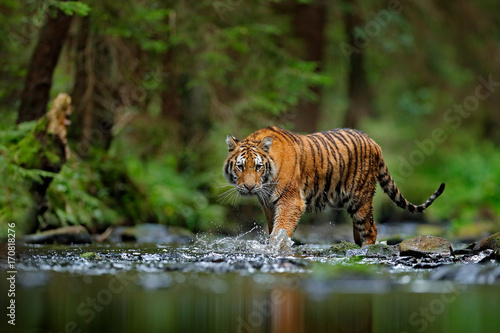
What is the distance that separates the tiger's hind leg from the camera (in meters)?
8.72

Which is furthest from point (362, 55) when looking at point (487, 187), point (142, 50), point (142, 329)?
point (142, 329)

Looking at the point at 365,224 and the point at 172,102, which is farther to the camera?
the point at 172,102

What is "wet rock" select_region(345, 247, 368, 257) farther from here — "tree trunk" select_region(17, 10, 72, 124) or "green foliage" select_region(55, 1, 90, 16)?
"tree trunk" select_region(17, 10, 72, 124)

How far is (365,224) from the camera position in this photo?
872 cm

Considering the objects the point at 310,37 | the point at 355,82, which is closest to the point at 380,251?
the point at 310,37

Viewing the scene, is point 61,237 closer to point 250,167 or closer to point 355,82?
point 250,167

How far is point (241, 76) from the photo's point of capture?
47.4 feet

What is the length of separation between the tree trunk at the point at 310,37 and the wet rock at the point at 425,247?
1007 centimetres

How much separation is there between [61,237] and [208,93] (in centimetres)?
674

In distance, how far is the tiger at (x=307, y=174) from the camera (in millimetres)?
7875

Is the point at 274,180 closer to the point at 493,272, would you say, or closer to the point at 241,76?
the point at 493,272

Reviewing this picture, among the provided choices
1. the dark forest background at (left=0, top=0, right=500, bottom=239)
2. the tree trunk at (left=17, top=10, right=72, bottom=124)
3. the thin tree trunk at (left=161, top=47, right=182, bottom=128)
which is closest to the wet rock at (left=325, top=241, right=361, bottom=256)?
the dark forest background at (left=0, top=0, right=500, bottom=239)

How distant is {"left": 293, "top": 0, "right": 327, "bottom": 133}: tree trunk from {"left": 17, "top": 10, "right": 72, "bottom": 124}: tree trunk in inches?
330

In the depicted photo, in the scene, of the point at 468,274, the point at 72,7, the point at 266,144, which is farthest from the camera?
the point at 72,7
